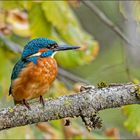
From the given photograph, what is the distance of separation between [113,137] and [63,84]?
725 mm

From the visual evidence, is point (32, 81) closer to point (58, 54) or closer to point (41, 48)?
point (41, 48)

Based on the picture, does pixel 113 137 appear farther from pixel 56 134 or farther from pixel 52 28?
pixel 52 28

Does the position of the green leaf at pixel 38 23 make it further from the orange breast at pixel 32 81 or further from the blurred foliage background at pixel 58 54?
the orange breast at pixel 32 81

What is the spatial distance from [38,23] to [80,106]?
2059 millimetres

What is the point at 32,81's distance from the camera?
506cm

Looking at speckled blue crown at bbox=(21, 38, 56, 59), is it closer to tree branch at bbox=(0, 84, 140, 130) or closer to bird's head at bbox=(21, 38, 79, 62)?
bird's head at bbox=(21, 38, 79, 62)

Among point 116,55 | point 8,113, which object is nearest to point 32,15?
point 8,113

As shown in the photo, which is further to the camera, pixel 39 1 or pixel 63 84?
pixel 63 84

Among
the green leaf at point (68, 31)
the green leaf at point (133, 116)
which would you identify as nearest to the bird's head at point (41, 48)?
the green leaf at point (68, 31)

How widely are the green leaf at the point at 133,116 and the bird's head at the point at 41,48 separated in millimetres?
1118

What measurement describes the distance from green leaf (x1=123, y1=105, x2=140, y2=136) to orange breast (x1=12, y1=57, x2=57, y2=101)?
1.27 meters

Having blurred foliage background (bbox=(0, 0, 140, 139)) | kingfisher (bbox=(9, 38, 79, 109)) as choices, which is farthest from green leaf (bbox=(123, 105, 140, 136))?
kingfisher (bbox=(9, 38, 79, 109))

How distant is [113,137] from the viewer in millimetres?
7094

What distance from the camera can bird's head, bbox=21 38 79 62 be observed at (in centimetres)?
527
